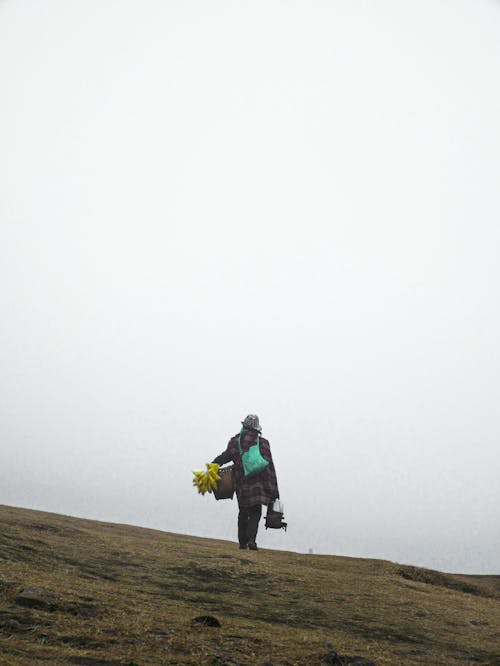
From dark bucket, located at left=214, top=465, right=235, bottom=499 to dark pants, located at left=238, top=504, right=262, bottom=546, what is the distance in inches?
24.4

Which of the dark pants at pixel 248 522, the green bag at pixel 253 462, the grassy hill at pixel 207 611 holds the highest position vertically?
the green bag at pixel 253 462

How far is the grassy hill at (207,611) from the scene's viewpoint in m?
6.91

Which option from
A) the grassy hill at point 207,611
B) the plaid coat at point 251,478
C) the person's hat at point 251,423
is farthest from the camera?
the person's hat at point 251,423

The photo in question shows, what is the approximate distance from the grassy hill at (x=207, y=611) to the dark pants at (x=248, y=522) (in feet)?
6.73

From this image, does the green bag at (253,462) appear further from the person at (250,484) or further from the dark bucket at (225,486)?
the dark bucket at (225,486)

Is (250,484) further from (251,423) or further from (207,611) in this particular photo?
(207,611)

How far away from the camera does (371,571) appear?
52.4ft

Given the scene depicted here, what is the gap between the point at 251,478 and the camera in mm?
16844

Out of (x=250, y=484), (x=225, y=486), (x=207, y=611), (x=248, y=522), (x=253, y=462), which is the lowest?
(x=207, y=611)

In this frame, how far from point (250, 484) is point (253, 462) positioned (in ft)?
2.04

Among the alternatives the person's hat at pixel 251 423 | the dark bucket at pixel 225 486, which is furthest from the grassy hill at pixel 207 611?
the person's hat at pixel 251 423

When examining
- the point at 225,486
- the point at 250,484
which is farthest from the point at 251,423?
the point at 225,486

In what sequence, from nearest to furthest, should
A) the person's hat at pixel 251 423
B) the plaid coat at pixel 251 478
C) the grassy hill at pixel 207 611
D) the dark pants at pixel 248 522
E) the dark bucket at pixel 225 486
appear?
the grassy hill at pixel 207 611 → the plaid coat at pixel 251 478 → the dark pants at pixel 248 522 → the dark bucket at pixel 225 486 → the person's hat at pixel 251 423

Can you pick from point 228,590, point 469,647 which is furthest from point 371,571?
point 469,647
